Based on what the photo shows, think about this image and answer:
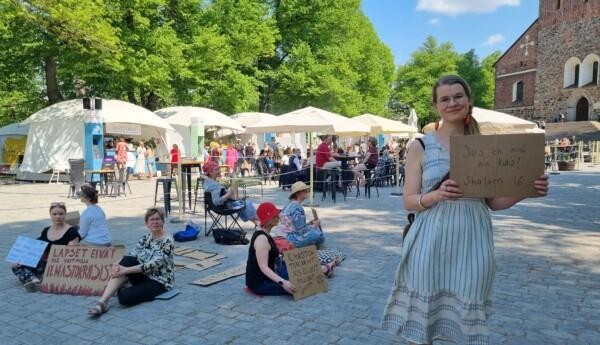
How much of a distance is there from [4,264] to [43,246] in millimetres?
1542

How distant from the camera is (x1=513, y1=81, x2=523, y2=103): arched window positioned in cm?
4559

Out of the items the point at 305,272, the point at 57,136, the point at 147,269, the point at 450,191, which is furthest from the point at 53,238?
the point at 57,136

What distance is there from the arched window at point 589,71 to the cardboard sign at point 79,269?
4362 centimetres

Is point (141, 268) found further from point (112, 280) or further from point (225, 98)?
point (225, 98)

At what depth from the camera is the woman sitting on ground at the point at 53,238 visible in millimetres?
5621

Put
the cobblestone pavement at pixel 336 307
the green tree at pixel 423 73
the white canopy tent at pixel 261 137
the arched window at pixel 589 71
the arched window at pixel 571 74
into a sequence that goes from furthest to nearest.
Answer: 1. the green tree at pixel 423 73
2. the arched window at pixel 571 74
3. the arched window at pixel 589 71
4. the white canopy tent at pixel 261 137
5. the cobblestone pavement at pixel 336 307

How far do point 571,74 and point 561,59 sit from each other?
1.61 meters

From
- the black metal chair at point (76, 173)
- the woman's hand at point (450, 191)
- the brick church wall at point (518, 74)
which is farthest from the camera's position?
the brick church wall at point (518, 74)

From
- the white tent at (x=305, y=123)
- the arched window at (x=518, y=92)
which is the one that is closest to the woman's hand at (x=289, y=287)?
the white tent at (x=305, y=123)

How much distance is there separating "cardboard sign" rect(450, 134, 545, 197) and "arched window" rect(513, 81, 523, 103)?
48506mm

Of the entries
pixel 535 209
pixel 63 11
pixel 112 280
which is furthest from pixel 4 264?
pixel 63 11

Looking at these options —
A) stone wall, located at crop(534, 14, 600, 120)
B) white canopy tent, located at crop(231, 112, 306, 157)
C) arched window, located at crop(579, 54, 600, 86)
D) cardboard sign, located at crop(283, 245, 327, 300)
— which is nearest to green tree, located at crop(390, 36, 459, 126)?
stone wall, located at crop(534, 14, 600, 120)

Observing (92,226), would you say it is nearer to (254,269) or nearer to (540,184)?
(254,269)

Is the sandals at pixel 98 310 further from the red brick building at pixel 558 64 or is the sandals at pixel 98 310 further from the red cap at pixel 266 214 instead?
the red brick building at pixel 558 64
